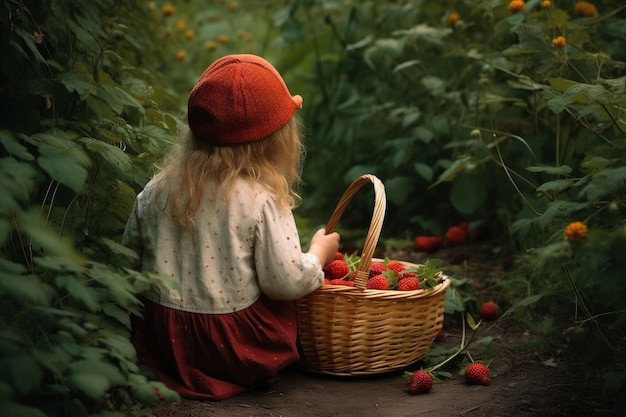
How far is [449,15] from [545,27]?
1.00 meters

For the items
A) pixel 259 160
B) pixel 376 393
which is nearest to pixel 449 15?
pixel 259 160

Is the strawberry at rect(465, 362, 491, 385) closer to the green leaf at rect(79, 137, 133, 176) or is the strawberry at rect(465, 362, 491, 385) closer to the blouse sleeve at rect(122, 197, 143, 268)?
the blouse sleeve at rect(122, 197, 143, 268)

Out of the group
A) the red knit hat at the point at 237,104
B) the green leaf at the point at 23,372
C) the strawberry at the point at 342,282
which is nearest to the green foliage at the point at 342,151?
the green leaf at the point at 23,372

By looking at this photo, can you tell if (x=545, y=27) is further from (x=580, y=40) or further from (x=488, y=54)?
(x=488, y=54)

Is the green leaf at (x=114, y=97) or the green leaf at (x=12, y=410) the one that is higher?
the green leaf at (x=114, y=97)

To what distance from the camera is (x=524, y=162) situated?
3533mm

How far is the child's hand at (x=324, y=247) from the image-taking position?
2676 mm

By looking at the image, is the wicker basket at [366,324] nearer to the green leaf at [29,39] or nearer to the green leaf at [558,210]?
the green leaf at [558,210]

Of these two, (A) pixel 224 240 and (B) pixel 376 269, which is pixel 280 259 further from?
(B) pixel 376 269

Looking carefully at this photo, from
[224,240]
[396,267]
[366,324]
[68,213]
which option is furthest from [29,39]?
[396,267]

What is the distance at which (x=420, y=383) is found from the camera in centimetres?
256

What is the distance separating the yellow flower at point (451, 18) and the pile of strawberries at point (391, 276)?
1.60 m

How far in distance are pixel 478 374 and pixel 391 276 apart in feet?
1.53

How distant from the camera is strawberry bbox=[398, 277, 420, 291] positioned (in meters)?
2.65
